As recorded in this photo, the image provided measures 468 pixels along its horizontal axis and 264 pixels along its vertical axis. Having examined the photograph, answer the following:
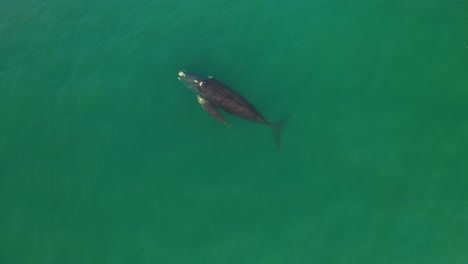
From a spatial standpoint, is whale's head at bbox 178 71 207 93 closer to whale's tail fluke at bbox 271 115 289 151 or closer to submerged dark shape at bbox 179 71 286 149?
submerged dark shape at bbox 179 71 286 149

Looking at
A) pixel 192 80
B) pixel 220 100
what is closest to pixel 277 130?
pixel 220 100

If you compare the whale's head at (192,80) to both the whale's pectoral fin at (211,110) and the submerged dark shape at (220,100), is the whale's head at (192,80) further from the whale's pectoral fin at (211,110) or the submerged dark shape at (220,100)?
the whale's pectoral fin at (211,110)

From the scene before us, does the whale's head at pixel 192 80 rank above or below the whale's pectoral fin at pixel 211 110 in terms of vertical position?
above

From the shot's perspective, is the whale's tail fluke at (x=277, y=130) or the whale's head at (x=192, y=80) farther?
the whale's head at (x=192, y=80)

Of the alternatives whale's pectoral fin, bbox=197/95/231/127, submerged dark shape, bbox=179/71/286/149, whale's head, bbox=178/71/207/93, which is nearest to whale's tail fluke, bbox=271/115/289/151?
submerged dark shape, bbox=179/71/286/149

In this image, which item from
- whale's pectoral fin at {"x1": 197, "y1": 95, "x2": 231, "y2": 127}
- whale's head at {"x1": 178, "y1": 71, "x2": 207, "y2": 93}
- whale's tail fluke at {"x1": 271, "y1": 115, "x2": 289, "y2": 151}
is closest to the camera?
whale's tail fluke at {"x1": 271, "y1": 115, "x2": 289, "y2": 151}

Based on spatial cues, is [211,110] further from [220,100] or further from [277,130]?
[277,130]

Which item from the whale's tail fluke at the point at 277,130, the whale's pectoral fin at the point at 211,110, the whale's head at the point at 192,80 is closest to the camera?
the whale's tail fluke at the point at 277,130

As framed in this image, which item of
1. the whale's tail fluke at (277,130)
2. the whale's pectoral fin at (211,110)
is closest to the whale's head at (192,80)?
the whale's pectoral fin at (211,110)
